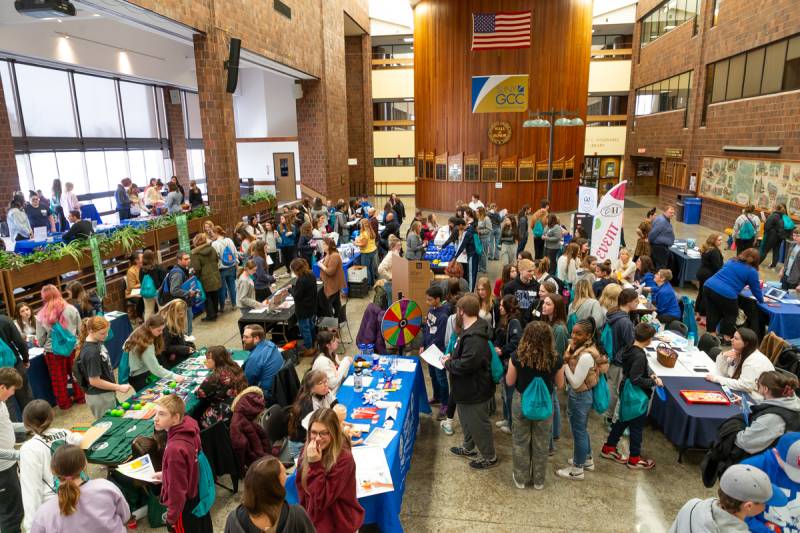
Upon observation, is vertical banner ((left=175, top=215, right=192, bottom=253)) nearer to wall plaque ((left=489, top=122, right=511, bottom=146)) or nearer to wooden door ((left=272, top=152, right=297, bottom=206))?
wooden door ((left=272, top=152, right=297, bottom=206))

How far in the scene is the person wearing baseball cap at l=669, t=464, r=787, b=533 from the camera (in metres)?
2.70

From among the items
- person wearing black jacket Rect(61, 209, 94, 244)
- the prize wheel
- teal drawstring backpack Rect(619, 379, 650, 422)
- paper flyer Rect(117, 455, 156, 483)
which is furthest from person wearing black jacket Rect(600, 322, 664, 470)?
person wearing black jacket Rect(61, 209, 94, 244)

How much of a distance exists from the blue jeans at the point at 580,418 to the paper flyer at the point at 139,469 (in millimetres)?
3694

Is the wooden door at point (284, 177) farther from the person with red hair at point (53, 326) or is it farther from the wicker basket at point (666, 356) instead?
the wicker basket at point (666, 356)

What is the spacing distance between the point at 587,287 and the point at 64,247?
8348mm

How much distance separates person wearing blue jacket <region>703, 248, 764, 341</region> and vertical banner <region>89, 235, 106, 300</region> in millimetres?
9938

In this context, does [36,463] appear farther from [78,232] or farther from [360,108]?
[360,108]

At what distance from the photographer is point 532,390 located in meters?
4.47

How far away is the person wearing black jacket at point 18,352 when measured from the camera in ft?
18.0

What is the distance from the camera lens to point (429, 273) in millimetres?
8336

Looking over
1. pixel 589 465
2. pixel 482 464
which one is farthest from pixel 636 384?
pixel 482 464

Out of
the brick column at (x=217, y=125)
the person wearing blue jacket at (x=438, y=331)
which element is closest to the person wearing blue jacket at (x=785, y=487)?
the person wearing blue jacket at (x=438, y=331)

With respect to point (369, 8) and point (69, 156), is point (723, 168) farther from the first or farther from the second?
point (69, 156)

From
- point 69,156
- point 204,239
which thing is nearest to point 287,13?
point 69,156
